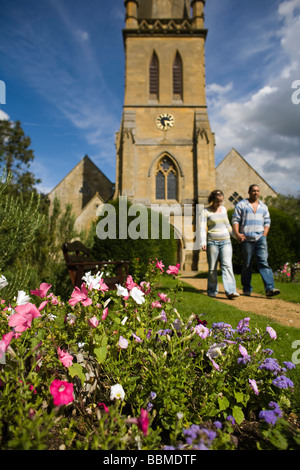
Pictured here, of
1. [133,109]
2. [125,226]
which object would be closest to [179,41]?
[133,109]

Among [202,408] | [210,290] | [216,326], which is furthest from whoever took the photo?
[210,290]

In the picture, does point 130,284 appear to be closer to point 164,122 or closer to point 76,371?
point 76,371

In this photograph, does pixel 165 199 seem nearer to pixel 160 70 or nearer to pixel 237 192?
pixel 237 192

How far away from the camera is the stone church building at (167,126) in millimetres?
17953

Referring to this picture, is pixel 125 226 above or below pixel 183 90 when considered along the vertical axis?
below

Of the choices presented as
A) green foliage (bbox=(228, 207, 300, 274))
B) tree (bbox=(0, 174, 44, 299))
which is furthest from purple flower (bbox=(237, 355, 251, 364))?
green foliage (bbox=(228, 207, 300, 274))

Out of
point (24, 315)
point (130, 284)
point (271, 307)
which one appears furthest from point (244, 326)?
point (271, 307)

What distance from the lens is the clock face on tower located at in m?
18.8

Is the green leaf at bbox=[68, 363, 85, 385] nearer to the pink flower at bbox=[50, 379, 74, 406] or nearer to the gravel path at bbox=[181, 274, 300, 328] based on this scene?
the pink flower at bbox=[50, 379, 74, 406]

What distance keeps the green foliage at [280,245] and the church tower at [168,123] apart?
5.57m

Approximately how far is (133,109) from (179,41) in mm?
6209

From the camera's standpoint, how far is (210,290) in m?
5.89

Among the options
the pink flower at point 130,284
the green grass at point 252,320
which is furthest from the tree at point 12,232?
the pink flower at point 130,284

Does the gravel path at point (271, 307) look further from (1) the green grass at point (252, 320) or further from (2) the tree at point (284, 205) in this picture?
(2) the tree at point (284, 205)
